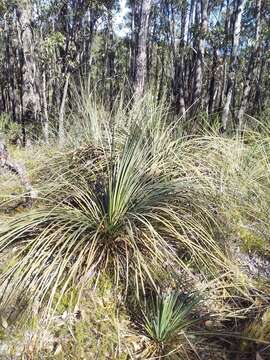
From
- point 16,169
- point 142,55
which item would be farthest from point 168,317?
point 142,55

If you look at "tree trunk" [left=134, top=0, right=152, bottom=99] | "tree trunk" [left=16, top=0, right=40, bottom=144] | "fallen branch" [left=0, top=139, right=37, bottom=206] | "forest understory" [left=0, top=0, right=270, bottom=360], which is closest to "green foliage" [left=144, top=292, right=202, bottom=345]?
"forest understory" [left=0, top=0, right=270, bottom=360]

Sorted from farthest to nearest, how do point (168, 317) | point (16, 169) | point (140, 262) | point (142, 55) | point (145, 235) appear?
point (142, 55)
point (16, 169)
point (145, 235)
point (140, 262)
point (168, 317)

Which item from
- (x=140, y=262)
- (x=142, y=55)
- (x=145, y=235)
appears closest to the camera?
(x=140, y=262)

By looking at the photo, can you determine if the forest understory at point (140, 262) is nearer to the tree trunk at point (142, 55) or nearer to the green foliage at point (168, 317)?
the green foliage at point (168, 317)

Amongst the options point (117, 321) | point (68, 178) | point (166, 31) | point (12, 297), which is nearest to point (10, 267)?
point (12, 297)

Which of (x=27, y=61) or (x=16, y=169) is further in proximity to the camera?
(x=27, y=61)

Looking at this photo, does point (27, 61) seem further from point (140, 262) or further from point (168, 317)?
point (168, 317)

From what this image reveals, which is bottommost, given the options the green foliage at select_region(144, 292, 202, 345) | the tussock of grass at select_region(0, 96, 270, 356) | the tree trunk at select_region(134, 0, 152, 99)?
the green foliage at select_region(144, 292, 202, 345)

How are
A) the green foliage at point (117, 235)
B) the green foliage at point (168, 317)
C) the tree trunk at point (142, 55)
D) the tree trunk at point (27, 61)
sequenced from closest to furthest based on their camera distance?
the green foliage at point (168, 317), the green foliage at point (117, 235), the tree trunk at point (142, 55), the tree trunk at point (27, 61)

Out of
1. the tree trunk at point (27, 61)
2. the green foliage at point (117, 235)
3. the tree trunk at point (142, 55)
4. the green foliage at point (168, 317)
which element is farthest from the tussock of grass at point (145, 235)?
the tree trunk at point (27, 61)

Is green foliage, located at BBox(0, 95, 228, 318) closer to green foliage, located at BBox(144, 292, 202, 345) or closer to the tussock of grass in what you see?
the tussock of grass

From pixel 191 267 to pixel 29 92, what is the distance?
7228 millimetres

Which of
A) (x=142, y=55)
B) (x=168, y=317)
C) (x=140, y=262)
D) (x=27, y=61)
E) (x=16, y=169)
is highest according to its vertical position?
(x=142, y=55)

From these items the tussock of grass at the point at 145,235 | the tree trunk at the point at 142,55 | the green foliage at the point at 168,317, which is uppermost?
the tree trunk at the point at 142,55
